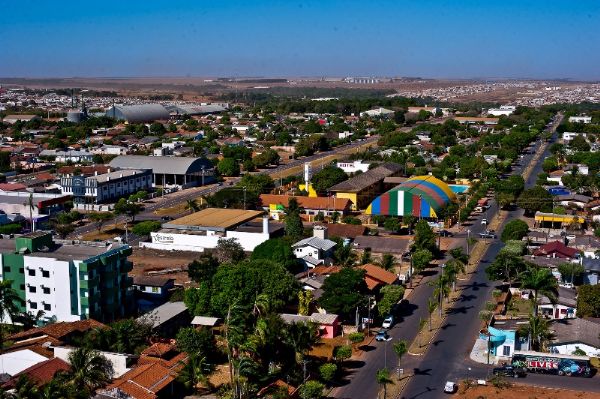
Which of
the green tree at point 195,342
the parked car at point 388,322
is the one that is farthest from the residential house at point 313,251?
the green tree at point 195,342

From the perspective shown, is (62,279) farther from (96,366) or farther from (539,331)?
(539,331)

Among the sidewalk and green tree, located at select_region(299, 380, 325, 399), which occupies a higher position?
green tree, located at select_region(299, 380, 325, 399)

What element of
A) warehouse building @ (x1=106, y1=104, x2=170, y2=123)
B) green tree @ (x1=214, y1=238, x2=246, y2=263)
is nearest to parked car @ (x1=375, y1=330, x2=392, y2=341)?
green tree @ (x1=214, y1=238, x2=246, y2=263)

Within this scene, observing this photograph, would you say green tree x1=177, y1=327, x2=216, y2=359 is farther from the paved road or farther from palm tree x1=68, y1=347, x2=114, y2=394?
the paved road

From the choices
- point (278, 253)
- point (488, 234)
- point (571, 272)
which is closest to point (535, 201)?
point (488, 234)

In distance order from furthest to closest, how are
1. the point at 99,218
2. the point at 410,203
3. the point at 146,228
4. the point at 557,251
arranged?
1. the point at 410,203
2. the point at 99,218
3. the point at 146,228
4. the point at 557,251

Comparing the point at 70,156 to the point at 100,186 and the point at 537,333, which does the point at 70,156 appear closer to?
the point at 100,186

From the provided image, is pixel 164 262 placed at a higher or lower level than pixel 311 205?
lower
